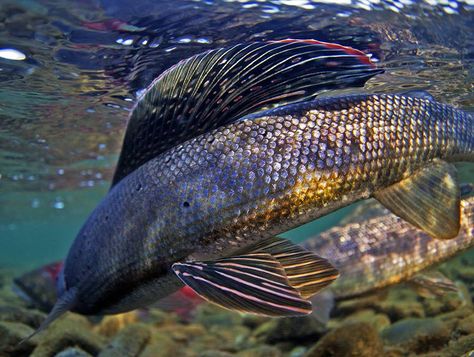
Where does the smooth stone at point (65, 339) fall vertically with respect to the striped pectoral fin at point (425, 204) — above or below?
below

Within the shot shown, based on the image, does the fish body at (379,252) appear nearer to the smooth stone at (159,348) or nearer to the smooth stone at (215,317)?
the smooth stone at (215,317)

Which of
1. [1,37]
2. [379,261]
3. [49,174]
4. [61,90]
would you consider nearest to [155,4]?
[1,37]

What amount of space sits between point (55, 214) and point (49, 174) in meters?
20.4

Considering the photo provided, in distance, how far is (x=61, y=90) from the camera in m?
9.24

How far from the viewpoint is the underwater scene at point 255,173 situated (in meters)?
2.56

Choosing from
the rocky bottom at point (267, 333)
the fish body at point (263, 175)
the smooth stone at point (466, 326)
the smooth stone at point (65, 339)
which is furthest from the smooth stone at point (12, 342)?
the smooth stone at point (466, 326)

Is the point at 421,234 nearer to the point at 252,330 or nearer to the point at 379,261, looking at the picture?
the point at 379,261

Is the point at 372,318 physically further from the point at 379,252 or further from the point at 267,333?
the point at 267,333

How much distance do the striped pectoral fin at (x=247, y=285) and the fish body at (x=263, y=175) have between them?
0.21 meters

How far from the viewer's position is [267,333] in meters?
6.51

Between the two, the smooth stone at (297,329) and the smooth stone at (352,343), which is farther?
the smooth stone at (297,329)

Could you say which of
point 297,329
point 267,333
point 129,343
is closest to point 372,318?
point 297,329

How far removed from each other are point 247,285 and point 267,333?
463 centimetres

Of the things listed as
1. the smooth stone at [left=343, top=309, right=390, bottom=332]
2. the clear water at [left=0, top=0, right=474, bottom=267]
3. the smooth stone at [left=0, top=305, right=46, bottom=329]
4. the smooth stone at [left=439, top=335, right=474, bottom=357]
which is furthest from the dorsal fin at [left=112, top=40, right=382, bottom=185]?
the smooth stone at [left=0, top=305, right=46, bottom=329]
